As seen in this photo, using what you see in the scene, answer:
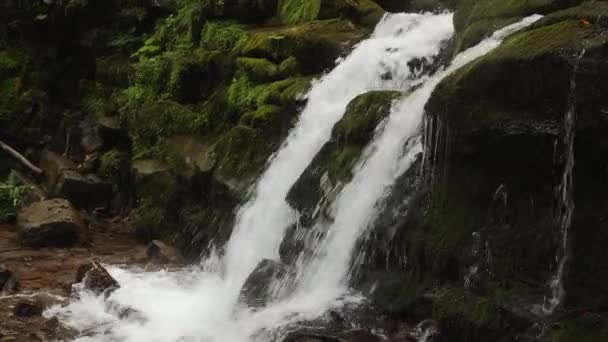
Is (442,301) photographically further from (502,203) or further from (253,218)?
(253,218)

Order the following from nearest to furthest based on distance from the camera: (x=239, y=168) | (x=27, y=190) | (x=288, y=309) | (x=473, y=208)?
(x=473, y=208), (x=288, y=309), (x=239, y=168), (x=27, y=190)

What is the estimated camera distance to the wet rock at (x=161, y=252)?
435 inches

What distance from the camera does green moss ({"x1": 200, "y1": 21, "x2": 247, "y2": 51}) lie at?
1362cm

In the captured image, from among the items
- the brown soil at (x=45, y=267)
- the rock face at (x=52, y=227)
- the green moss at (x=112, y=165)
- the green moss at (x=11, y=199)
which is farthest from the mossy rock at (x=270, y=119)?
the green moss at (x=11, y=199)

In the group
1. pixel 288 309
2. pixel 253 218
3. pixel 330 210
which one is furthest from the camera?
pixel 253 218

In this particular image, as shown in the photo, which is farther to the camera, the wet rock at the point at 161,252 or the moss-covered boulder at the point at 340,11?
Result: the moss-covered boulder at the point at 340,11

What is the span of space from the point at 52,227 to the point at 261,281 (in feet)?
15.5

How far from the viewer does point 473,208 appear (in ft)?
23.4

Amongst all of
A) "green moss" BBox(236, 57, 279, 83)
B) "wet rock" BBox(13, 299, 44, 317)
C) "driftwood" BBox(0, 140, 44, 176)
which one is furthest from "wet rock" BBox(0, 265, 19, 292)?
"driftwood" BBox(0, 140, 44, 176)

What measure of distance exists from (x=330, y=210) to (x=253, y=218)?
1.86 m

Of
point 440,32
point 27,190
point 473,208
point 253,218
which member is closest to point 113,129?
point 27,190

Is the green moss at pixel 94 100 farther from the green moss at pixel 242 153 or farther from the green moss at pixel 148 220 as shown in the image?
the green moss at pixel 242 153

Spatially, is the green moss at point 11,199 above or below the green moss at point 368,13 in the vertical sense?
below

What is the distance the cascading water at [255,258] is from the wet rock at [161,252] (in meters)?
0.57
